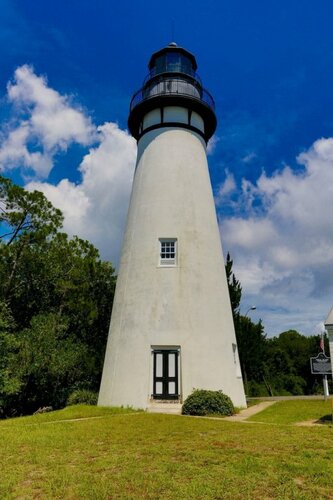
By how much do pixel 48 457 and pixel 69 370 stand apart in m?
12.8

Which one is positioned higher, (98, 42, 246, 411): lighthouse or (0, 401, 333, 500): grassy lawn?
(98, 42, 246, 411): lighthouse

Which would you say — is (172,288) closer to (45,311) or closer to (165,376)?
(165,376)

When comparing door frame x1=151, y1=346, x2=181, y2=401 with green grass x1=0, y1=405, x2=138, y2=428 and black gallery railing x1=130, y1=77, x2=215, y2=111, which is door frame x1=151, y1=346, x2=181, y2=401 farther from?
black gallery railing x1=130, y1=77, x2=215, y2=111

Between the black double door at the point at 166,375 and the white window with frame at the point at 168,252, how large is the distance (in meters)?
3.67

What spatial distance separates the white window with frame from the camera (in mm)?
17062

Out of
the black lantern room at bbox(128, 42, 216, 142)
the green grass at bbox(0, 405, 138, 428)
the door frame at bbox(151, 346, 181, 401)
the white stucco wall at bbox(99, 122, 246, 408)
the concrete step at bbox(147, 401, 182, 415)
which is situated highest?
the black lantern room at bbox(128, 42, 216, 142)

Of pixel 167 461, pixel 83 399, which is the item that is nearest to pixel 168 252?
pixel 83 399

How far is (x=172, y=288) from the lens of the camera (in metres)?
16.4

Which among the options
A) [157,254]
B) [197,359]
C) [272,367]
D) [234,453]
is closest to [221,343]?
[197,359]

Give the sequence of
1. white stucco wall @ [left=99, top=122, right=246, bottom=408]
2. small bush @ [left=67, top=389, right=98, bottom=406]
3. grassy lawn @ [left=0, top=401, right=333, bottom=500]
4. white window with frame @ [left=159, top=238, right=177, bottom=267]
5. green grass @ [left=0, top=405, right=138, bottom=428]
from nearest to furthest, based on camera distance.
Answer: grassy lawn @ [left=0, top=401, right=333, bottom=500], green grass @ [left=0, top=405, right=138, bottom=428], white stucco wall @ [left=99, top=122, right=246, bottom=408], white window with frame @ [left=159, top=238, right=177, bottom=267], small bush @ [left=67, top=389, right=98, bottom=406]

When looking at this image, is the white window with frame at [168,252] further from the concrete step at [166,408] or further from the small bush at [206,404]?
the concrete step at [166,408]

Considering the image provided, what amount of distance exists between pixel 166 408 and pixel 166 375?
1227 mm

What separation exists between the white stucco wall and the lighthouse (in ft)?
0.13

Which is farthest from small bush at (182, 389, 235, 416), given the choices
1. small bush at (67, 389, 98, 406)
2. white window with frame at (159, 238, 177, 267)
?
small bush at (67, 389, 98, 406)
